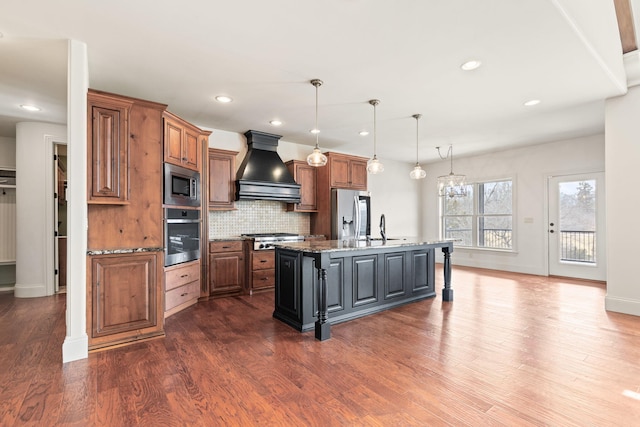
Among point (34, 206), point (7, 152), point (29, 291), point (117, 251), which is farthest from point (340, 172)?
point (7, 152)

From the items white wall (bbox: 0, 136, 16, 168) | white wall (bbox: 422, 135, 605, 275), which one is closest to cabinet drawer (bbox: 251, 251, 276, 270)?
white wall (bbox: 0, 136, 16, 168)

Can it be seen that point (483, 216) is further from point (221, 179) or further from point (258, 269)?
point (221, 179)

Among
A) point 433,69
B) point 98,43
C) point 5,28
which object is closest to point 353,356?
point 433,69

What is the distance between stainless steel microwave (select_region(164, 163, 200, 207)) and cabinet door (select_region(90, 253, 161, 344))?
2.62ft

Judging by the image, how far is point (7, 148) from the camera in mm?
5234

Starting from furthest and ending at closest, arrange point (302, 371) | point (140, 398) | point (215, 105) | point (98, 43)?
point (215, 105) → point (98, 43) → point (302, 371) → point (140, 398)

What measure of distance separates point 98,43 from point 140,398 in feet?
8.92

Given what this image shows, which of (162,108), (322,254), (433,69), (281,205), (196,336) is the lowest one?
(196,336)

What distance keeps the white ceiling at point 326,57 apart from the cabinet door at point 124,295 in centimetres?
185

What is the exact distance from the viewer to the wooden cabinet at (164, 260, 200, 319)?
359 centimetres

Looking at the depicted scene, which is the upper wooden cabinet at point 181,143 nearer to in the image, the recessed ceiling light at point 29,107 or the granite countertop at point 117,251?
the granite countertop at point 117,251

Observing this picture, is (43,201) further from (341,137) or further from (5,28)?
(341,137)

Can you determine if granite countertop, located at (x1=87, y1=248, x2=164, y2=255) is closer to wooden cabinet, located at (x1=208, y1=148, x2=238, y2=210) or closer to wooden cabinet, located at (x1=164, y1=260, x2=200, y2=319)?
wooden cabinet, located at (x1=164, y1=260, x2=200, y2=319)

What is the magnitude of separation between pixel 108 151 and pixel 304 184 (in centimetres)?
339
